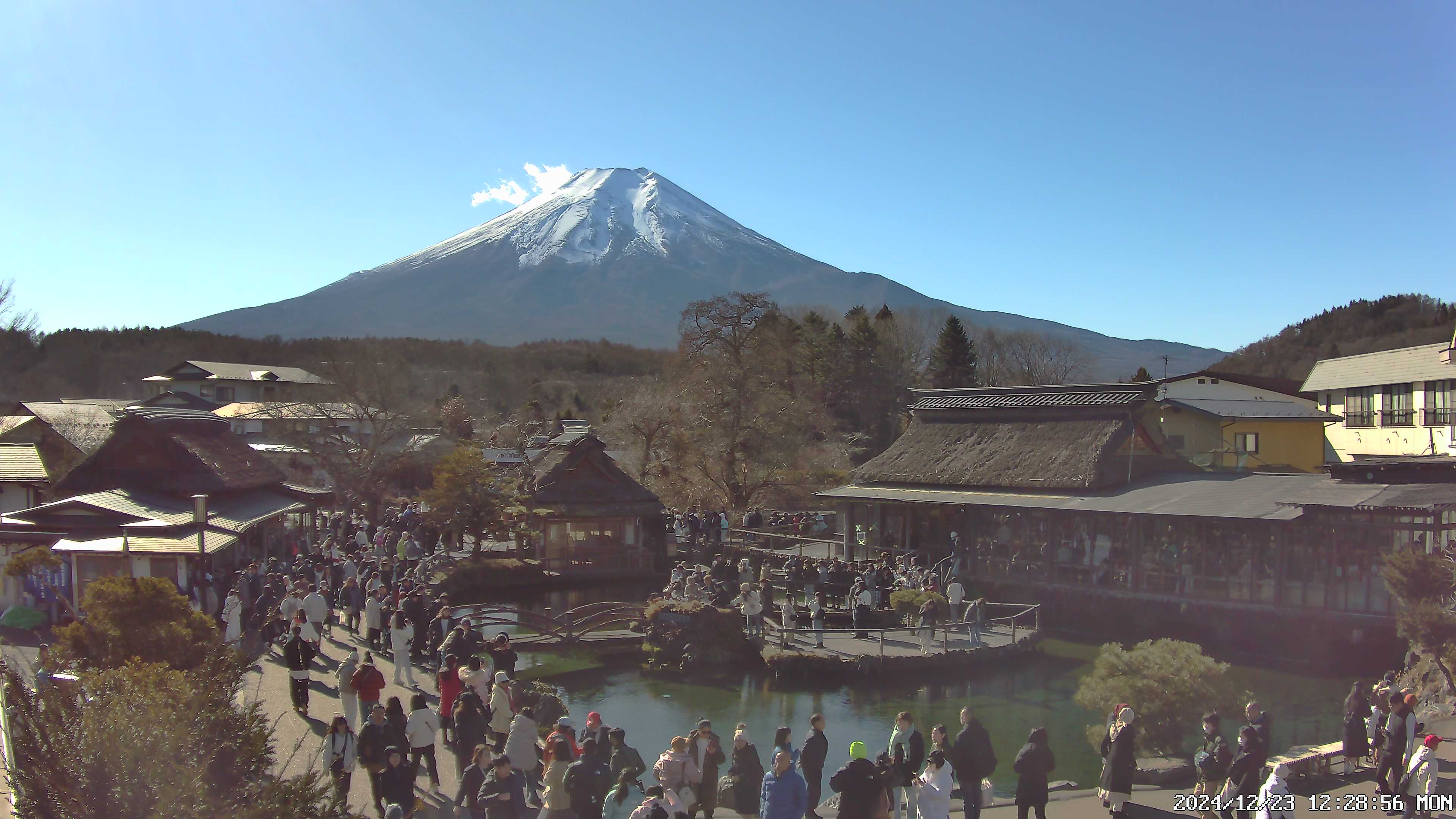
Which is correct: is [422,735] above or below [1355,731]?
above

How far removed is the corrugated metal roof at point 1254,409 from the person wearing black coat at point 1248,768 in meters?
26.9

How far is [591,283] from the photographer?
142 meters

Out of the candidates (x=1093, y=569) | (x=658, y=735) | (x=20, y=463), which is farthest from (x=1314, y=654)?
(x=20, y=463)

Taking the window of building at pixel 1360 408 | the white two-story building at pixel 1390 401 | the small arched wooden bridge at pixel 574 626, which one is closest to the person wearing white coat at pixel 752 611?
the small arched wooden bridge at pixel 574 626

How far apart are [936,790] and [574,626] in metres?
11.6

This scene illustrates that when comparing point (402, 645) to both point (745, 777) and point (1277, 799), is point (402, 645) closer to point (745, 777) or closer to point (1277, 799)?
point (745, 777)

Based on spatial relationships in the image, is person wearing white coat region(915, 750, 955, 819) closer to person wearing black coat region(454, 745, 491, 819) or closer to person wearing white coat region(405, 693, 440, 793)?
person wearing black coat region(454, 745, 491, 819)

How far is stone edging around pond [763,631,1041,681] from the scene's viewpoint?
1599cm

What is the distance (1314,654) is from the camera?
16.5 metres

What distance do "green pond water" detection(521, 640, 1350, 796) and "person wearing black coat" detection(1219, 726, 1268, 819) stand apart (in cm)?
365

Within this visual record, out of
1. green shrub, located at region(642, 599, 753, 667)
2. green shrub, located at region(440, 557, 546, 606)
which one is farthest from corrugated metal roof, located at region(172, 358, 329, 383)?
green shrub, located at region(642, 599, 753, 667)

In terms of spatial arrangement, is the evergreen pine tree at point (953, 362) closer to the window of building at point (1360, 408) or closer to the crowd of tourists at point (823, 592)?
the window of building at point (1360, 408)

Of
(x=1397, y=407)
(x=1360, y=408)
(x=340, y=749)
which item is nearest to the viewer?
(x=340, y=749)

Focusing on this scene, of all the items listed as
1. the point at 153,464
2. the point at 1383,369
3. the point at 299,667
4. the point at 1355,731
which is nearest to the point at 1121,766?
the point at 1355,731
